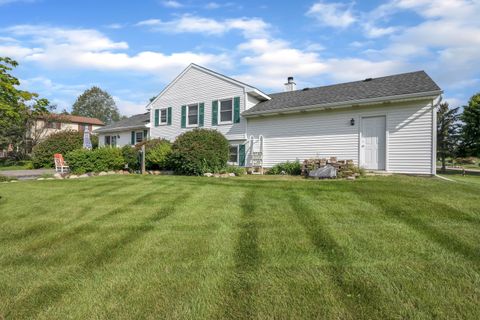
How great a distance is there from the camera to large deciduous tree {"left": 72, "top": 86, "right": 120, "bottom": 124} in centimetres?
6031

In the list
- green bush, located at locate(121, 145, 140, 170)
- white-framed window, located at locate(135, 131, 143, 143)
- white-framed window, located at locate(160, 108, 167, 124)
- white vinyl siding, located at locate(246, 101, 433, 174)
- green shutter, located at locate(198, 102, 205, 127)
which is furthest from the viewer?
white-framed window, located at locate(135, 131, 143, 143)

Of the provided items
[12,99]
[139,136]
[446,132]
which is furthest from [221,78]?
[446,132]

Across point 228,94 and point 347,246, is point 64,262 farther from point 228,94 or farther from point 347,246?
point 228,94

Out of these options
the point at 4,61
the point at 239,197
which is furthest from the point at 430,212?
the point at 4,61

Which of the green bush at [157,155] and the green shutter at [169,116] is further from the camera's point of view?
the green shutter at [169,116]

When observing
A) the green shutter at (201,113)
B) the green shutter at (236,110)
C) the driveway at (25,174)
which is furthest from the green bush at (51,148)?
the green shutter at (236,110)

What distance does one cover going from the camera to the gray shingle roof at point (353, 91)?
1071 cm

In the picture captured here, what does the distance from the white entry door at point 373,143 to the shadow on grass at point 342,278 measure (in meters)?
7.79

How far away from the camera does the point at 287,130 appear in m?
13.5

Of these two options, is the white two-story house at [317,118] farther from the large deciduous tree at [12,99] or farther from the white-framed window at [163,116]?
the large deciduous tree at [12,99]

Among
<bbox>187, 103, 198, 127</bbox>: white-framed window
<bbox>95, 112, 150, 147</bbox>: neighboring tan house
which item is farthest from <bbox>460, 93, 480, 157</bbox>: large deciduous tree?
<bbox>95, 112, 150, 147</bbox>: neighboring tan house

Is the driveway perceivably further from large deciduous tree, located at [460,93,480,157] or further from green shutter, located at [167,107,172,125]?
large deciduous tree, located at [460,93,480,157]

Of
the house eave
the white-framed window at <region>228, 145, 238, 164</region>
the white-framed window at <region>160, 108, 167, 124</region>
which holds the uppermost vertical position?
the white-framed window at <region>160, 108, 167, 124</region>

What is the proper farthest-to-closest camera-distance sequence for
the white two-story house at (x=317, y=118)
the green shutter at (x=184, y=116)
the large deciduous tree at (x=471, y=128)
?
the large deciduous tree at (x=471, y=128), the green shutter at (x=184, y=116), the white two-story house at (x=317, y=118)
